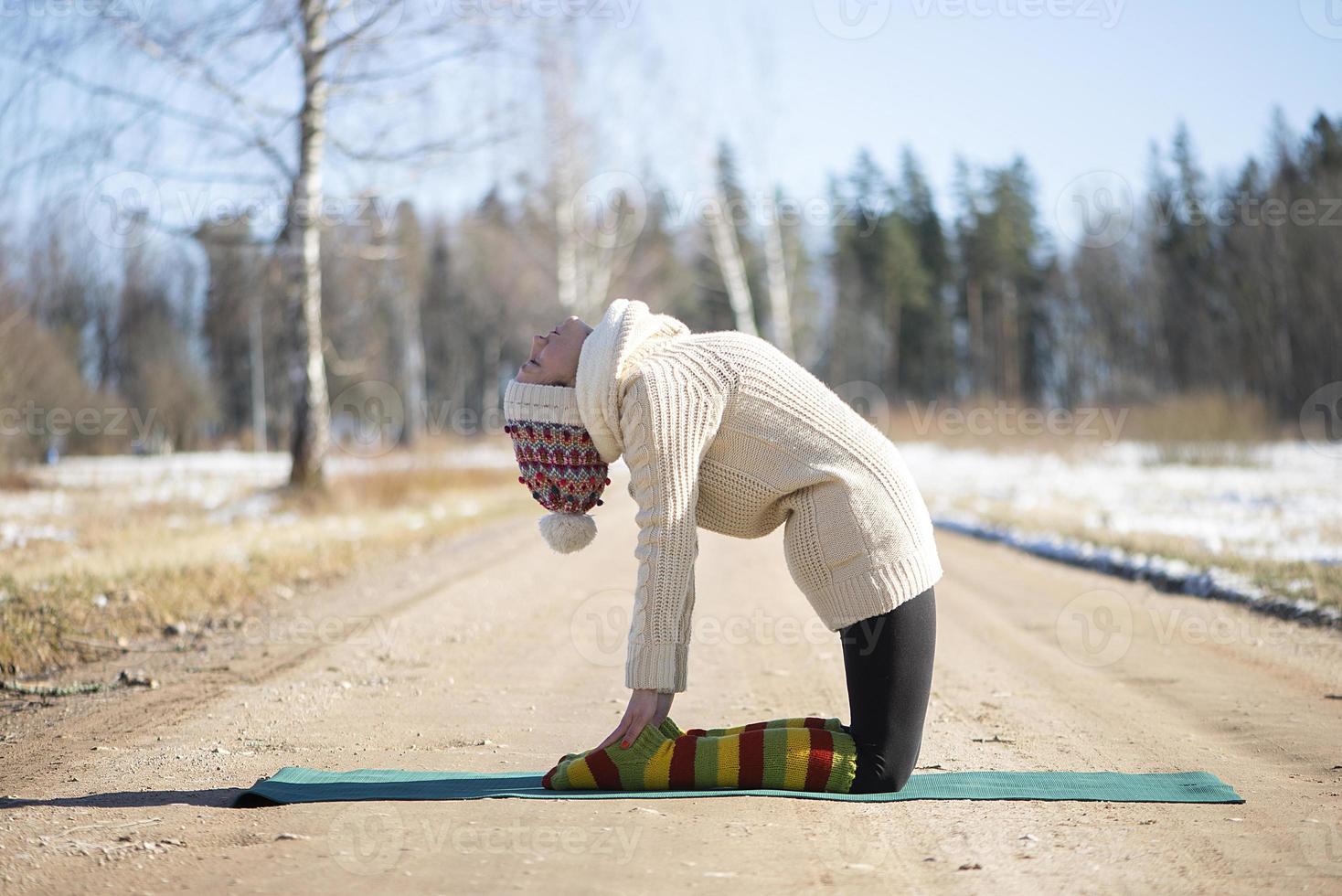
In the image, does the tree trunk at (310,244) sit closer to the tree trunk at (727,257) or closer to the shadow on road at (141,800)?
the shadow on road at (141,800)

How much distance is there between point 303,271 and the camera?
13.7 m

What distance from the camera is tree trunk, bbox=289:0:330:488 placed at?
43.8 feet

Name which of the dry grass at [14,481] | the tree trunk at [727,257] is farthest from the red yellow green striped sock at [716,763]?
the tree trunk at [727,257]

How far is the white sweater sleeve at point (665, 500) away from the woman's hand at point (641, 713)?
69mm

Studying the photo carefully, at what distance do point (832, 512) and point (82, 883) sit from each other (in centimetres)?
199

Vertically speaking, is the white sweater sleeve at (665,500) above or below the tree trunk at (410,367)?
below

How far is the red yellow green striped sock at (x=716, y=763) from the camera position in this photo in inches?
128

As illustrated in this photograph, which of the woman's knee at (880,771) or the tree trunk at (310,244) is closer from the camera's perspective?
the woman's knee at (880,771)

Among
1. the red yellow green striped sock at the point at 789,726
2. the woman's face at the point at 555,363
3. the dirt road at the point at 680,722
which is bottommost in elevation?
the dirt road at the point at 680,722

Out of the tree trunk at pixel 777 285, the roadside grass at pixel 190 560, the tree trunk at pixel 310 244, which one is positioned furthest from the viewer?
the tree trunk at pixel 777 285

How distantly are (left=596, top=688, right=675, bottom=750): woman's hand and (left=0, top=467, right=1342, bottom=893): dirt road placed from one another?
19 centimetres

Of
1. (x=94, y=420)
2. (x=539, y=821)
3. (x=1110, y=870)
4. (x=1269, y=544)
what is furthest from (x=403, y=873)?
(x=94, y=420)

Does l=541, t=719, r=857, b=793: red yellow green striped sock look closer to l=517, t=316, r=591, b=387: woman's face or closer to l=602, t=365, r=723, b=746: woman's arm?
l=602, t=365, r=723, b=746: woman's arm

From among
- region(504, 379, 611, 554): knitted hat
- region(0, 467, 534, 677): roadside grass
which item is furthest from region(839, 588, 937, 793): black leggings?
region(0, 467, 534, 677): roadside grass
